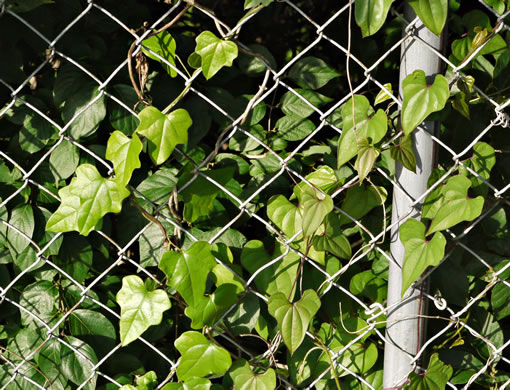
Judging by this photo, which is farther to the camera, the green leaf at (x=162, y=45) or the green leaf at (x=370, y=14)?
the green leaf at (x=162, y=45)

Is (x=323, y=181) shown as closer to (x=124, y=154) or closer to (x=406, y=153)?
(x=406, y=153)

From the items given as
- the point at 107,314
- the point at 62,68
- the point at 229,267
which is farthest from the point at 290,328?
the point at 62,68

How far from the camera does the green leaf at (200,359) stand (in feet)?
3.65

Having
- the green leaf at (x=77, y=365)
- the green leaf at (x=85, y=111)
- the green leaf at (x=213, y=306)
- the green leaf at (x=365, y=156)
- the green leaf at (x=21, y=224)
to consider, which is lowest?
the green leaf at (x=77, y=365)

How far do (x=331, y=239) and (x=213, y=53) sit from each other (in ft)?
1.39

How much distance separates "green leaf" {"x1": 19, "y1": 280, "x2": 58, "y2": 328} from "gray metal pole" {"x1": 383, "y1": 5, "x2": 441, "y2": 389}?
75 cm

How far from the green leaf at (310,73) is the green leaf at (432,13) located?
0.32 metres

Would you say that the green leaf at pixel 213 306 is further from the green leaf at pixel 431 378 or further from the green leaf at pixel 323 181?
the green leaf at pixel 431 378

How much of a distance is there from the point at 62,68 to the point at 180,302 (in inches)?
22.1

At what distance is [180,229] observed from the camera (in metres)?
1.13

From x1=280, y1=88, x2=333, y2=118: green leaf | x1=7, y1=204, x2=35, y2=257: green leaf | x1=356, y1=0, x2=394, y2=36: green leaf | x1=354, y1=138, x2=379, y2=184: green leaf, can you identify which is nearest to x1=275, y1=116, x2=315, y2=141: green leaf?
x1=280, y1=88, x2=333, y2=118: green leaf

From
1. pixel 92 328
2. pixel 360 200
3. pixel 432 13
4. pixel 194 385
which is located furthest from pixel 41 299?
pixel 432 13

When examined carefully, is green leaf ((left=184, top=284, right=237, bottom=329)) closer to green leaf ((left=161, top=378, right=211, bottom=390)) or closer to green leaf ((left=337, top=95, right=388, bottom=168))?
green leaf ((left=161, top=378, right=211, bottom=390))

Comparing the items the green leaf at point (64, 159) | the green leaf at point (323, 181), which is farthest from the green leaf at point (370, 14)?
the green leaf at point (64, 159)
